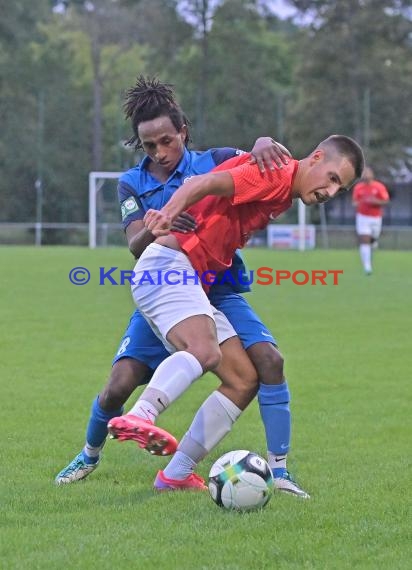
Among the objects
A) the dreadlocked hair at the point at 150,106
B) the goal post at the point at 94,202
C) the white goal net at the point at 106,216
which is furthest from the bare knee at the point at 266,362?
the white goal net at the point at 106,216

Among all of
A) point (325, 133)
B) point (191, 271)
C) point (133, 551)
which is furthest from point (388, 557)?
point (325, 133)

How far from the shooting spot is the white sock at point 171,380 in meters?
4.67

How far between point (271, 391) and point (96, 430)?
0.94 metres

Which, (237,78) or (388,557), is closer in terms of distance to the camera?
(388,557)

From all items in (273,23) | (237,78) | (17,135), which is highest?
(273,23)

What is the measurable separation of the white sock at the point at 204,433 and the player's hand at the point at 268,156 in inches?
47.5

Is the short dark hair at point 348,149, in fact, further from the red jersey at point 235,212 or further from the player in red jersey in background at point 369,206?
the player in red jersey in background at point 369,206

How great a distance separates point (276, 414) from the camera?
5410 millimetres

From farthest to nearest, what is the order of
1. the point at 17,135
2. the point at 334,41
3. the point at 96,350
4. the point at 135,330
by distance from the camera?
1. the point at 334,41
2. the point at 17,135
3. the point at 96,350
4. the point at 135,330

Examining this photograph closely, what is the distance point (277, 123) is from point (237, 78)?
4882 mm

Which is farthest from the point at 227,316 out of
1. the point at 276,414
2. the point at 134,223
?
the point at 134,223

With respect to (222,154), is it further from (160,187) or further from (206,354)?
(206,354)

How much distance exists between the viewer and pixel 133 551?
425 centimetres

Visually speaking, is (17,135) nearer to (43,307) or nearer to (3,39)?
(3,39)
